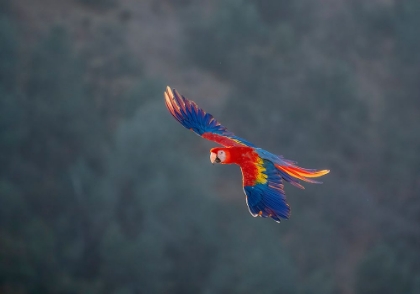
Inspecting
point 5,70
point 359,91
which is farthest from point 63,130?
point 359,91

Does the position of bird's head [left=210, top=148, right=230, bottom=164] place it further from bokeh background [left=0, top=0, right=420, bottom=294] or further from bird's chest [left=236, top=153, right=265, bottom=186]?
bokeh background [left=0, top=0, right=420, bottom=294]

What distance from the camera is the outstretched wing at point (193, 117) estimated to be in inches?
270

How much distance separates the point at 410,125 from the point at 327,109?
2.41 m

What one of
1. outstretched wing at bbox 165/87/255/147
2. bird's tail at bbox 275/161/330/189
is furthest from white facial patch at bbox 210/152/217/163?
outstretched wing at bbox 165/87/255/147

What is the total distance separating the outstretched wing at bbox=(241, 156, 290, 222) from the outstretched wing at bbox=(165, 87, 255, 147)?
0.64 m

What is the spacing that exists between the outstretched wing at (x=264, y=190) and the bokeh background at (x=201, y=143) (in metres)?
10.1

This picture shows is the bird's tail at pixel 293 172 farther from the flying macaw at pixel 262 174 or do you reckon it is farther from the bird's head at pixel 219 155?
the bird's head at pixel 219 155

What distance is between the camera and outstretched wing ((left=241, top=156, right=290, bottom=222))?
5859 mm

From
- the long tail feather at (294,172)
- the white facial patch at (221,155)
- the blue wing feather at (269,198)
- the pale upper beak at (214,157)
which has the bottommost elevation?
the blue wing feather at (269,198)

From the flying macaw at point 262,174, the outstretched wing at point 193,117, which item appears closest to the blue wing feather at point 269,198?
the flying macaw at point 262,174

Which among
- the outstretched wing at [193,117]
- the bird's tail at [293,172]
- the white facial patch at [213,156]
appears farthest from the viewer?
the outstretched wing at [193,117]

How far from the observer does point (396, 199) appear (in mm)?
20125

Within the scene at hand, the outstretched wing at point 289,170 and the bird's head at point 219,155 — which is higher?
the outstretched wing at point 289,170

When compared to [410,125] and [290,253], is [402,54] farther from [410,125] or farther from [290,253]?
[290,253]
